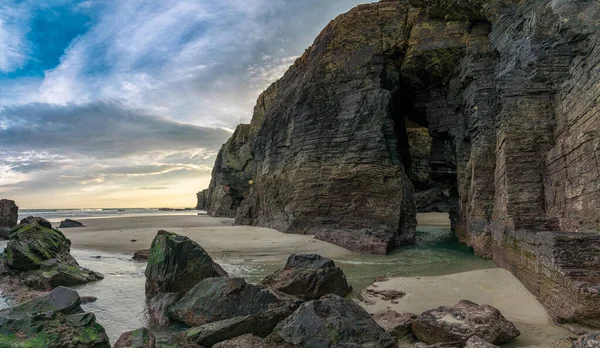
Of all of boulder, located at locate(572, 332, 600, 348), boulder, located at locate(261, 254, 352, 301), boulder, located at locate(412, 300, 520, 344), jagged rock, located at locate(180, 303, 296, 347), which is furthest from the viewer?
boulder, located at locate(261, 254, 352, 301)

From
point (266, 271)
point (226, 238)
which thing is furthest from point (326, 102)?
point (266, 271)

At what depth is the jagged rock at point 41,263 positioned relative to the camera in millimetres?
8477

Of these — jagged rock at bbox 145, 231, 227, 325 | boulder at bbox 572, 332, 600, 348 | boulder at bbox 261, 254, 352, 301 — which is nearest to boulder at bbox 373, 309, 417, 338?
boulder at bbox 261, 254, 352, 301

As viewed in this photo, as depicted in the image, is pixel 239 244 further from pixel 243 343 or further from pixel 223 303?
pixel 243 343

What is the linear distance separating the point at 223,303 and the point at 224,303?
0.7 inches

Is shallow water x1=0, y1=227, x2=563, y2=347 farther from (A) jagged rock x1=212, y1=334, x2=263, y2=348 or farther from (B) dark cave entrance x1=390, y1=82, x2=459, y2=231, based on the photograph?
(B) dark cave entrance x1=390, y1=82, x2=459, y2=231

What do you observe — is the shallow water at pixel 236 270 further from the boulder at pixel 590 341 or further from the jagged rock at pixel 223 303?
the boulder at pixel 590 341

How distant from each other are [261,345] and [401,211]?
13.0m

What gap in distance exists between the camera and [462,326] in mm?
4727

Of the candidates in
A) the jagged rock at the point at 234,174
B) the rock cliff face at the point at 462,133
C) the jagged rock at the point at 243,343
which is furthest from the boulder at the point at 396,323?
the jagged rock at the point at 234,174

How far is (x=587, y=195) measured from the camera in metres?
7.24

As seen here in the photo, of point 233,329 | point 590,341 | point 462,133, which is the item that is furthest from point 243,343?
point 462,133

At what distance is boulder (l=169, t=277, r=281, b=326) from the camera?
5.69 meters

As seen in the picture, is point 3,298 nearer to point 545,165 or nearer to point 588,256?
point 588,256
